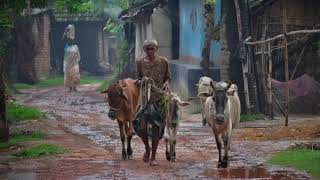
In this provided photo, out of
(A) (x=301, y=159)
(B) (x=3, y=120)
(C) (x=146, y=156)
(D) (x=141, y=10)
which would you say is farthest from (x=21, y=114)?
(A) (x=301, y=159)

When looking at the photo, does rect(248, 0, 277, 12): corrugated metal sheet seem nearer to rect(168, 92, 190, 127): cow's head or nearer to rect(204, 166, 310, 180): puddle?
rect(168, 92, 190, 127): cow's head

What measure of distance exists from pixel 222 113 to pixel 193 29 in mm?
13551

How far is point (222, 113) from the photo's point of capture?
427 inches

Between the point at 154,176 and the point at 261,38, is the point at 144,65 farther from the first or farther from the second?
the point at 261,38

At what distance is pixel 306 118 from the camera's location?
1816 centimetres

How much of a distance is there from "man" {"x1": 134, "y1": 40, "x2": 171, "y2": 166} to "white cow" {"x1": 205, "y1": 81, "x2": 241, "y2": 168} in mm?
895

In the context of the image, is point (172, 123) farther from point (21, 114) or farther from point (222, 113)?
point (21, 114)

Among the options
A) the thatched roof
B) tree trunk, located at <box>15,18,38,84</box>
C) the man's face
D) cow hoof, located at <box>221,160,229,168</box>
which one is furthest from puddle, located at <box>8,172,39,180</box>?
tree trunk, located at <box>15,18,38,84</box>

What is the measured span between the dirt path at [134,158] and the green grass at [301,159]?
215mm

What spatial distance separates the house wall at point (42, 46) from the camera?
36.7 metres

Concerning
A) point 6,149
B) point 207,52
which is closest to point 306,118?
point 207,52

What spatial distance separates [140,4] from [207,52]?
7917 mm

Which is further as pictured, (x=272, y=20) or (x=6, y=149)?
(x=272, y=20)

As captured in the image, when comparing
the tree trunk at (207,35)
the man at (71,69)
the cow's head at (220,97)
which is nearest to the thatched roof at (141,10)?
the man at (71,69)
